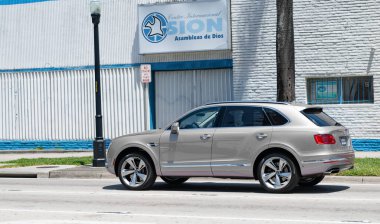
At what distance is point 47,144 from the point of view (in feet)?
92.7

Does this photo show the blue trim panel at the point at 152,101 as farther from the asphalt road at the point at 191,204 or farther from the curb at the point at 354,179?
the curb at the point at 354,179

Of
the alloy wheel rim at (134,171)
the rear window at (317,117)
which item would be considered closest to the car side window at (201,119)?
the alloy wheel rim at (134,171)

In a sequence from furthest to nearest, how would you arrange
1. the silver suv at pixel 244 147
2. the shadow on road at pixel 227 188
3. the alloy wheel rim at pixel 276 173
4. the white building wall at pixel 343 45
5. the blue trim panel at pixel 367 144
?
1. the blue trim panel at pixel 367 144
2. the white building wall at pixel 343 45
3. the shadow on road at pixel 227 188
4. the alloy wheel rim at pixel 276 173
5. the silver suv at pixel 244 147

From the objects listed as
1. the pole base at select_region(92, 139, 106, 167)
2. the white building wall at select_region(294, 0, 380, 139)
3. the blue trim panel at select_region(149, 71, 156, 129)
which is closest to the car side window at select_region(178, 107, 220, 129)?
the pole base at select_region(92, 139, 106, 167)

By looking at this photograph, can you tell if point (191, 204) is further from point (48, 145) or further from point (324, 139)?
point (48, 145)

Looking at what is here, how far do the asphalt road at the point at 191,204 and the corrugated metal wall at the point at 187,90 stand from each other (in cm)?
888

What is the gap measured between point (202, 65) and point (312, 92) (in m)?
3.78

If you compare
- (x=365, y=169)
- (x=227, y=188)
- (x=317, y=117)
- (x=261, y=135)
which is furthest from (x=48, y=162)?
(x=317, y=117)

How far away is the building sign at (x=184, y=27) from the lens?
81.7ft

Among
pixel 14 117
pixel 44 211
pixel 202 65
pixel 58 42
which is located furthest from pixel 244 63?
pixel 44 211

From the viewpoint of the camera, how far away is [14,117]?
2886cm

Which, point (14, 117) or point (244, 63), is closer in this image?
point (244, 63)

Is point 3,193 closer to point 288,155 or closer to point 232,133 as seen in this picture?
point 232,133

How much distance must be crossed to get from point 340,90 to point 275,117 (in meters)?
9.88
